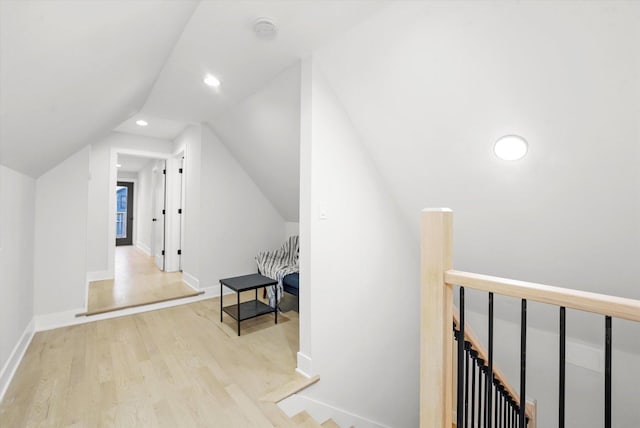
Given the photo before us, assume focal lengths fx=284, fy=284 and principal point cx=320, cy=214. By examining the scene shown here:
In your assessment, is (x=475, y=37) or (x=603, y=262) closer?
(x=475, y=37)

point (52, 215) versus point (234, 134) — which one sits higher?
point (234, 134)

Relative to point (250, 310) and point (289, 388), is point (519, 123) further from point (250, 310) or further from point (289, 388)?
point (250, 310)

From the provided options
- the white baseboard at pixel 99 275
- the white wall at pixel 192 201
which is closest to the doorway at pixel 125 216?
the white baseboard at pixel 99 275

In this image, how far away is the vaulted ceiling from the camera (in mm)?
934

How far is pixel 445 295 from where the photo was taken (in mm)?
922

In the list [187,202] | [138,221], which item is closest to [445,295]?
[187,202]

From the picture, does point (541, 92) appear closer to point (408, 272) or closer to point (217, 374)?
point (408, 272)

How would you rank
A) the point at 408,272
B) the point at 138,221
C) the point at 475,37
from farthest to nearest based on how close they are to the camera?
the point at 138,221, the point at 408,272, the point at 475,37

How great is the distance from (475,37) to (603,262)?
1.80m

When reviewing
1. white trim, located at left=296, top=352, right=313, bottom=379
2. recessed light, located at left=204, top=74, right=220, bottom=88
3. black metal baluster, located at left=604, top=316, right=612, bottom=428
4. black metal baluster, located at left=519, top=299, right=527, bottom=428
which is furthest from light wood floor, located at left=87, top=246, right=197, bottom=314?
black metal baluster, located at left=604, top=316, right=612, bottom=428

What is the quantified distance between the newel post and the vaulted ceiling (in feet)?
4.26

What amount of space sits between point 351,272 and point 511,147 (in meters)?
1.40

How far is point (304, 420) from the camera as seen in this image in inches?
71.2

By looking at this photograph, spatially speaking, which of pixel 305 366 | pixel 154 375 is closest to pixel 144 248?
pixel 154 375
